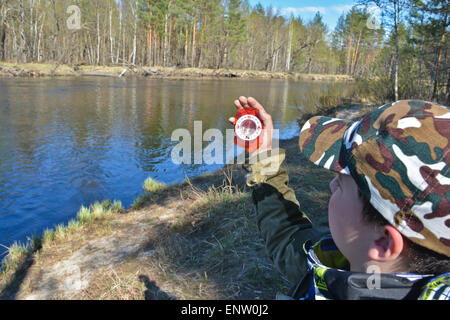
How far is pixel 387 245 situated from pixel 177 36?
179ft

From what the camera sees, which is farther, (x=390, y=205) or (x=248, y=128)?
(x=248, y=128)

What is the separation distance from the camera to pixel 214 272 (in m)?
3.05

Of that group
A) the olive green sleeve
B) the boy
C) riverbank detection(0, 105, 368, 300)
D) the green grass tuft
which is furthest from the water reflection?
the boy

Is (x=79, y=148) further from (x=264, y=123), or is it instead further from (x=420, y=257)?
(x=420, y=257)

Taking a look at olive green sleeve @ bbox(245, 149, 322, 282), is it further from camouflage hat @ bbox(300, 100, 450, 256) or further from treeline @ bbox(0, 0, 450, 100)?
treeline @ bbox(0, 0, 450, 100)

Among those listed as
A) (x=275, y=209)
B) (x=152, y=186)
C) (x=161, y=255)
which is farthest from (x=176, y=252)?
(x=152, y=186)

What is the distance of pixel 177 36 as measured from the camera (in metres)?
50.8

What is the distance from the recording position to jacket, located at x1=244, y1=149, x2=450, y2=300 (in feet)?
2.69

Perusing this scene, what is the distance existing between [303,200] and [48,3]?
47300 mm

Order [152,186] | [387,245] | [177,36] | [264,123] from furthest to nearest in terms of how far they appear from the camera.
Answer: [177,36], [152,186], [264,123], [387,245]

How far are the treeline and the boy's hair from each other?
24049 mm

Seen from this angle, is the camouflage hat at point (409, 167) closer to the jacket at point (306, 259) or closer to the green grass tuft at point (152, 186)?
the jacket at point (306, 259)

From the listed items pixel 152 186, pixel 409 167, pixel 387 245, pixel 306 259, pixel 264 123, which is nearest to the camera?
pixel 409 167

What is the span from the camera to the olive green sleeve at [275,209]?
1.49 m
